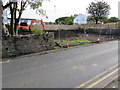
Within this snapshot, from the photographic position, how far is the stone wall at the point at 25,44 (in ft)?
30.4

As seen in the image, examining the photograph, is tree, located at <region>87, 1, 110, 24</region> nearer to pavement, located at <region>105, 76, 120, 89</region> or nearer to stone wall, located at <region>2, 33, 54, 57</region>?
stone wall, located at <region>2, 33, 54, 57</region>

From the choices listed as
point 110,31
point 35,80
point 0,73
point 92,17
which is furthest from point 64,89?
point 92,17

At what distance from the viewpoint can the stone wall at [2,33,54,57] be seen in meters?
9.25

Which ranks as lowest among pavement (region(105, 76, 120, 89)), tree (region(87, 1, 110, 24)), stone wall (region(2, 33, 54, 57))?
pavement (region(105, 76, 120, 89))

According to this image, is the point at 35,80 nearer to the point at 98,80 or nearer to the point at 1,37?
the point at 98,80

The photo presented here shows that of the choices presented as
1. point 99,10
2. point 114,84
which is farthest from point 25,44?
point 99,10

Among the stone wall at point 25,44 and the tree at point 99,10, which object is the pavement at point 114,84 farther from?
the tree at point 99,10

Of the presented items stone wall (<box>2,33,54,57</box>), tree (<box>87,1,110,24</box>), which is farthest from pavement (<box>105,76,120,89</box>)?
tree (<box>87,1,110,24</box>)

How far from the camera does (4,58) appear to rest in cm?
885

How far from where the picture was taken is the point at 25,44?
33.6ft

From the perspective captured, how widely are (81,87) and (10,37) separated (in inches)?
283

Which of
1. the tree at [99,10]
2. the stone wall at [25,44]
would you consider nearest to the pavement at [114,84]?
the stone wall at [25,44]

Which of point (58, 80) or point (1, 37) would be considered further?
point (1, 37)

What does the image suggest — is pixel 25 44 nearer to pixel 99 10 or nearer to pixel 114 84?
pixel 114 84
